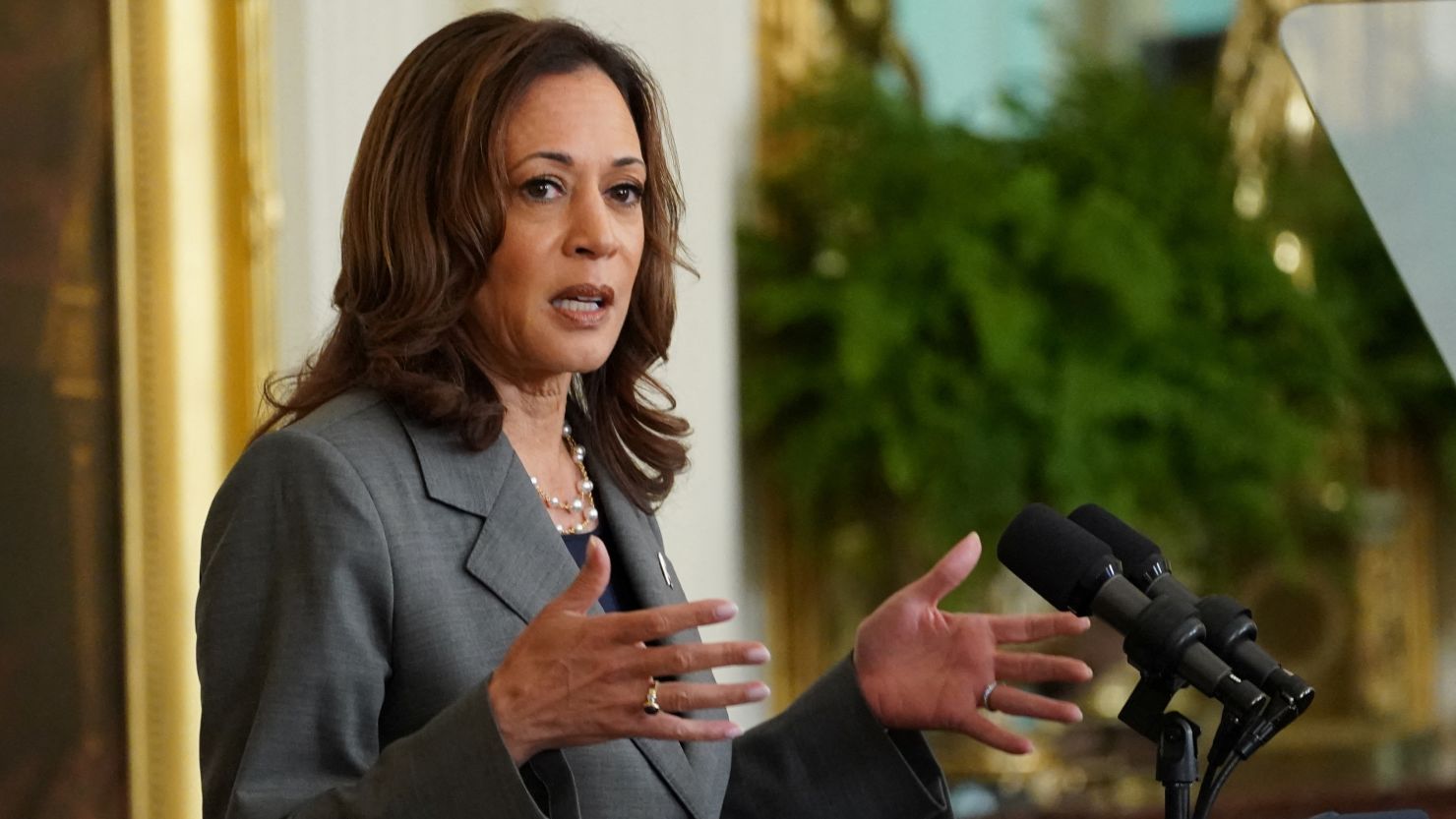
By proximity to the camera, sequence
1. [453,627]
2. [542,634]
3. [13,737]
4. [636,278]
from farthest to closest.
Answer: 1. [13,737]
2. [636,278]
3. [453,627]
4. [542,634]

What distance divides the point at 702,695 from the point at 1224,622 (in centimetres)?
47

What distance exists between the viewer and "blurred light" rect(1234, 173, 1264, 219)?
15.2 ft

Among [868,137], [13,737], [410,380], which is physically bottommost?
[13,737]

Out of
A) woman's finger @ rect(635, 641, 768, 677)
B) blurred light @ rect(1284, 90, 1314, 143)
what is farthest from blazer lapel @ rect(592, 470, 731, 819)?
blurred light @ rect(1284, 90, 1314, 143)

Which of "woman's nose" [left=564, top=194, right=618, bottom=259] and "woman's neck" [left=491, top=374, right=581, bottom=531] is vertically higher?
"woman's nose" [left=564, top=194, right=618, bottom=259]

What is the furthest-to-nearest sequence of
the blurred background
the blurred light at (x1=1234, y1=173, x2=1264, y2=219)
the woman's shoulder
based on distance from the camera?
the blurred light at (x1=1234, y1=173, x2=1264, y2=219)
the blurred background
the woman's shoulder

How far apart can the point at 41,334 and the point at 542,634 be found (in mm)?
1900

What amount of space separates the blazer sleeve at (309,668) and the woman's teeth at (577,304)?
32 centimetres

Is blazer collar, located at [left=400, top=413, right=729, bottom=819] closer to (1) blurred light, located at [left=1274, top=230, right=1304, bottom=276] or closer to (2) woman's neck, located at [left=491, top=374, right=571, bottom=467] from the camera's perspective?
(2) woman's neck, located at [left=491, top=374, right=571, bottom=467]

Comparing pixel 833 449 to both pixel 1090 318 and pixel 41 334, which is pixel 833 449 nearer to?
pixel 1090 318

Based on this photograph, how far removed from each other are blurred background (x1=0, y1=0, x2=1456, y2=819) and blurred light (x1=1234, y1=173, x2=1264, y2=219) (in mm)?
15

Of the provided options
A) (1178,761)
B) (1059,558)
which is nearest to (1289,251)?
(1059,558)

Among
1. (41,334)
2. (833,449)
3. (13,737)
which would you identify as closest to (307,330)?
(41,334)

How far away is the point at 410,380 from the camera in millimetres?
1951
